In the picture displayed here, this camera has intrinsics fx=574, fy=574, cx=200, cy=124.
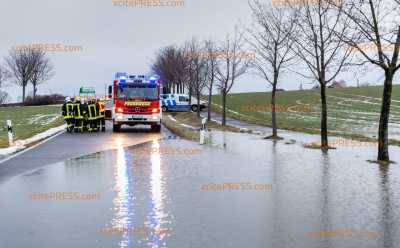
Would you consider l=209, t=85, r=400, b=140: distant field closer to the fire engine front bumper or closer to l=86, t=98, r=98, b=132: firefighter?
the fire engine front bumper

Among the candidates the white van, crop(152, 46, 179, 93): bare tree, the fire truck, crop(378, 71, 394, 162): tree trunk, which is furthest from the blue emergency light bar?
crop(152, 46, 179, 93): bare tree

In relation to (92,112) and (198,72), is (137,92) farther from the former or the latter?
(198,72)

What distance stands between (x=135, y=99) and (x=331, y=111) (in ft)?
111

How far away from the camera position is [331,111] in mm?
60125

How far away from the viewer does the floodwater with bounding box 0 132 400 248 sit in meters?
7.34

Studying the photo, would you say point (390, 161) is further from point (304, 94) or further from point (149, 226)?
point (304, 94)

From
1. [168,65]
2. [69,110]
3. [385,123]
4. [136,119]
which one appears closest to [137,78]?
[136,119]

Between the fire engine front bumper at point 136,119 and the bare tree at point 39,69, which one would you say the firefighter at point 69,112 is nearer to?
the fire engine front bumper at point 136,119

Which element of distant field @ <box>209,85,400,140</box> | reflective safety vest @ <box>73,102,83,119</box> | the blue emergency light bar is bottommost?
distant field @ <box>209,85,400,140</box>

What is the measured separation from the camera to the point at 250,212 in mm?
9008

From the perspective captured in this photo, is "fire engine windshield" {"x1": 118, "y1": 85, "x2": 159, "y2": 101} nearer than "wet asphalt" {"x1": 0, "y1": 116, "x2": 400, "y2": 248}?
No

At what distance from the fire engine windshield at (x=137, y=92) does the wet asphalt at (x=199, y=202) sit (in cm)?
1362

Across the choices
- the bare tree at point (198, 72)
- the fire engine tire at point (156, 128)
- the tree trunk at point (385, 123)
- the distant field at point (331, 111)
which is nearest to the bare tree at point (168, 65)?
the distant field at point (331, 111)

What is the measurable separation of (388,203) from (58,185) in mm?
6382
